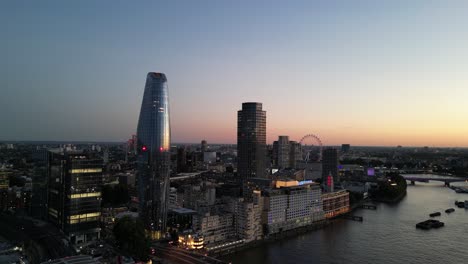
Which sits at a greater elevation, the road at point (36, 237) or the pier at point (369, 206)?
the road at point (36, 237)

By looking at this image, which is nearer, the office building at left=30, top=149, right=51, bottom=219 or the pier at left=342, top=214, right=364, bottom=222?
the office building at left=30, top=149, right=51, bottom=219

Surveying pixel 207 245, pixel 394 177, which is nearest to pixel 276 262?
pixel 207 245

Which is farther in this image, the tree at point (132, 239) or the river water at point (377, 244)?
the river water at point (377, 244)

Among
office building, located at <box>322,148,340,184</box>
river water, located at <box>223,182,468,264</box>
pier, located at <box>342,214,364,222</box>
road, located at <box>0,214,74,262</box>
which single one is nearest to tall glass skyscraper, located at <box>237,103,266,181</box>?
office building, located at <box>322,148,340,184</box>

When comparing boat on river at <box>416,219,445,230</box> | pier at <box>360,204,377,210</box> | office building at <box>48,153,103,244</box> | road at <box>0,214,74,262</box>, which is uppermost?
office building at <box>48,153,103,244</box>

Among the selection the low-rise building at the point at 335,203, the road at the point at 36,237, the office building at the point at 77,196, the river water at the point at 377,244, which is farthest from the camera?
the low-rise building at the point at 335,203

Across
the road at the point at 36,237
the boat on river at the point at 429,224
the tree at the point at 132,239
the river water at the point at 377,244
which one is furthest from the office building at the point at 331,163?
the road at the point at 36,237

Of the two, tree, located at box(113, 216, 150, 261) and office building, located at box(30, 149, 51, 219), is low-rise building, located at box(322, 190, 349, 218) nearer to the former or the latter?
tree, located at box(113, 216, 150, 261)

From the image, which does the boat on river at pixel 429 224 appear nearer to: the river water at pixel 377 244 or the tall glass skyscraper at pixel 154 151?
the river water at pixel 377 244
